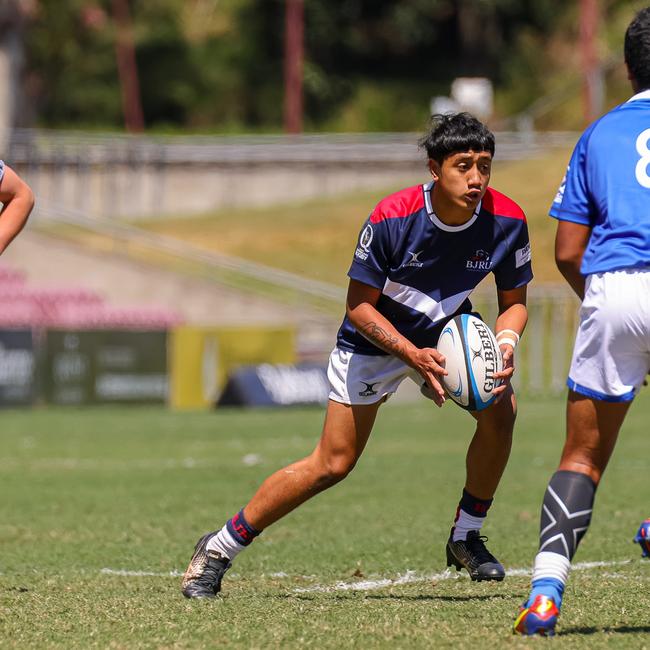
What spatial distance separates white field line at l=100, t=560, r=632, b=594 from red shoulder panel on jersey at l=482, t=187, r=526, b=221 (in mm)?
1900

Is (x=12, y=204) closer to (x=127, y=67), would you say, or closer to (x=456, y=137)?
(x=456, y=137)

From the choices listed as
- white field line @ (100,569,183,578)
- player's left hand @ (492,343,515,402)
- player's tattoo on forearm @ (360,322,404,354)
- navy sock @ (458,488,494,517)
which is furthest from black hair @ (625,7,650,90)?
white field line @ (100,569,183,578)

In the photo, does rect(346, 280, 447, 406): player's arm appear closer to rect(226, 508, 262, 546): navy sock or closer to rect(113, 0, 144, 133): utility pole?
rect(226, 508, 262, 546): navy sock

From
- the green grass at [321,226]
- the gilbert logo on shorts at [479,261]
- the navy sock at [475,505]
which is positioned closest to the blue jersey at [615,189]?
the gilbert logo on shorts at [479,261]

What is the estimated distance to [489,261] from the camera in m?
6.38

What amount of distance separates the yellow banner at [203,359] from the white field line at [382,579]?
45.7 feet

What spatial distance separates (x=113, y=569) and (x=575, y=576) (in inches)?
96.6

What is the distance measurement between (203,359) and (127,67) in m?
29.2

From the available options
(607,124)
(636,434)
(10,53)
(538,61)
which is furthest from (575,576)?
(538,61)

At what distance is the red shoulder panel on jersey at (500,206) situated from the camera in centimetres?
637

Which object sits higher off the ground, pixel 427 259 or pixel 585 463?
pixel 427 259

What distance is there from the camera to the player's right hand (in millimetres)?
6062

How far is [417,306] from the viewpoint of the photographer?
6.45 meters

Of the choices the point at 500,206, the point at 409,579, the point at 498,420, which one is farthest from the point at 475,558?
the point at 500,206
